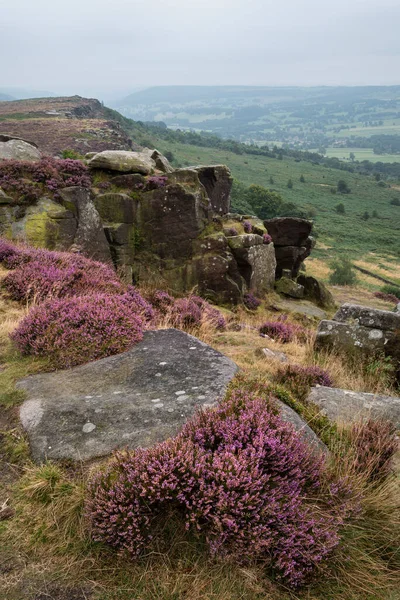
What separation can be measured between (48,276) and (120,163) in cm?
1125

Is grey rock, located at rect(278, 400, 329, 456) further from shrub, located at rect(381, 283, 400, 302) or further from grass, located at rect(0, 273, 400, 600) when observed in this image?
shrub, located at rect(381, 283, 400, 302)

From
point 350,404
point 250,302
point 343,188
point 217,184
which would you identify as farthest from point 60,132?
point 343,188

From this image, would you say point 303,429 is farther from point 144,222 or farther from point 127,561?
point 144,222

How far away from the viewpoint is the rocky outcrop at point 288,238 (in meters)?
26.4

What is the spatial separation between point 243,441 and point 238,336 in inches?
306

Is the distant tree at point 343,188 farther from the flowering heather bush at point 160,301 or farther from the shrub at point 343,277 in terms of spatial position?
the flowering heather bush at point 160,301

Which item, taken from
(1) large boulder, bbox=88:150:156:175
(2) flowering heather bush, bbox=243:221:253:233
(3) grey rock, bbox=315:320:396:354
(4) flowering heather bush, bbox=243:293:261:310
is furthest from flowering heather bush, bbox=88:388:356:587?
(2) flowering heather bush, bbox=243:221:253:233

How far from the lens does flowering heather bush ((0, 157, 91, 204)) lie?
1575cm

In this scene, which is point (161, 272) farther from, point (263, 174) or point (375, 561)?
point (263, 174)

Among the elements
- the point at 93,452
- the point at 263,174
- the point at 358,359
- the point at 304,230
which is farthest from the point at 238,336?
the point at 263,174

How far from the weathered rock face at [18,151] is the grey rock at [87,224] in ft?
13.0

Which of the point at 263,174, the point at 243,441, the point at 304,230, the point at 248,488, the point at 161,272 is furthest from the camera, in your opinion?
the point at 263,174

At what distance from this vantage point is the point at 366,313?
10125 millimetres

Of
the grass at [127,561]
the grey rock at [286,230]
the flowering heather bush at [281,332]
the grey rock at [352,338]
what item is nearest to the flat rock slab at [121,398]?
the grass at [127,561]
